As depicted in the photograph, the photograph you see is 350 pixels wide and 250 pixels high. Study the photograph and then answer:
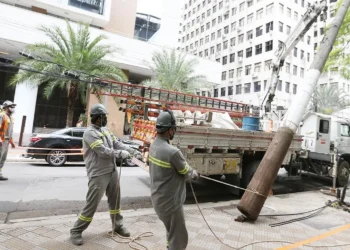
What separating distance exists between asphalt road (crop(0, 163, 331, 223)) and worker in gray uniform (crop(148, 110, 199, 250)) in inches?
112

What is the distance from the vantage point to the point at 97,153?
11.5 feet

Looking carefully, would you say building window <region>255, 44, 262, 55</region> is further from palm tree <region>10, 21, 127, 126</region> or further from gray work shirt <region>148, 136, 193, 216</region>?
gray work shirt <region>148, 136, 193, 216</region>

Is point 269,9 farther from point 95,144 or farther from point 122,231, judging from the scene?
point 122,231

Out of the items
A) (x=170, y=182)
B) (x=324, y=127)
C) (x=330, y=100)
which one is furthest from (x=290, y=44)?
(x=330, y=100)

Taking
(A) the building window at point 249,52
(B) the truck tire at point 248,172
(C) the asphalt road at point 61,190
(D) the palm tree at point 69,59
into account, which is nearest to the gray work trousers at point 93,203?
(C) the asphalt road at point 61,190

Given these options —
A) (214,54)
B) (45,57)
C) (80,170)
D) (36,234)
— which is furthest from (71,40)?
(214,54)

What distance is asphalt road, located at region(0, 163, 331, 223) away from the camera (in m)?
4.97

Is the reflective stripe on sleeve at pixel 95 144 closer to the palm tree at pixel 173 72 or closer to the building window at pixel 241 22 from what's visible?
the palm tree at pixel 173 72

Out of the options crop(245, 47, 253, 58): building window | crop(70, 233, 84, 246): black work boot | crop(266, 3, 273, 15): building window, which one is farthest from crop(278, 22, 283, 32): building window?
crop(70, 233, 84, 246): black work boot

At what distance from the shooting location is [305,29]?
9.37 m

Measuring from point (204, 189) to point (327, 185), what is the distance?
5.31 m

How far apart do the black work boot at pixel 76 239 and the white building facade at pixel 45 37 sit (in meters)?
15.3

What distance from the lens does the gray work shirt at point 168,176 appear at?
2.63 m

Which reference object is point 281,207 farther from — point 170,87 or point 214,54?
point 214,54
